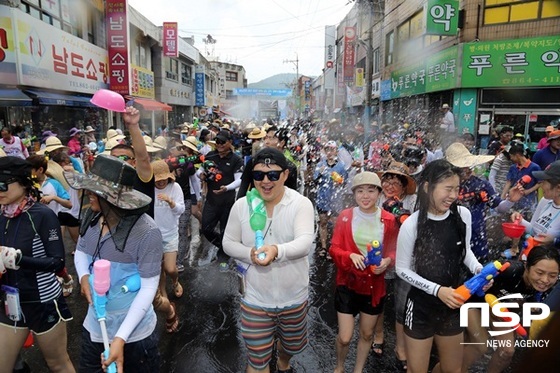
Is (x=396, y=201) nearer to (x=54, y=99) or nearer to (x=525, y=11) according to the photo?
(x=54, y=99)

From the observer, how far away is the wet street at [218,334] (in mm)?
3906

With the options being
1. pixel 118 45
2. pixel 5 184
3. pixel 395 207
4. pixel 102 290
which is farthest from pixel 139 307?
pixel 118 45

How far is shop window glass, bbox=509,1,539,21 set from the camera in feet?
44.3

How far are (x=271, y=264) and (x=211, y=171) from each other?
11.1 ft

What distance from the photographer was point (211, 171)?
241 inches

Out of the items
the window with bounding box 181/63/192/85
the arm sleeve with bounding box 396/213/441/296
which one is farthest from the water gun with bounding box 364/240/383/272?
the window with bounding box 181/63/192/85

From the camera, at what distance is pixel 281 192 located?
121 inches

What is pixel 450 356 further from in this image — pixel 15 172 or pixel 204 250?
pixel 204 250

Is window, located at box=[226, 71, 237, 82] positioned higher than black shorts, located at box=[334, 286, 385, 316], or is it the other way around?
window, located at box=[226, 71, 237, 82]

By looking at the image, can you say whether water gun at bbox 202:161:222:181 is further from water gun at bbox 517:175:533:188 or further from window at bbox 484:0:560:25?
window at bbox 484:0:560:25

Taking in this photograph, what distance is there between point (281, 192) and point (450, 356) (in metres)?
1.65

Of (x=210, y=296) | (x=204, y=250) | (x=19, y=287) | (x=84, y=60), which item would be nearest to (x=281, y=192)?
(x=19, y=287)

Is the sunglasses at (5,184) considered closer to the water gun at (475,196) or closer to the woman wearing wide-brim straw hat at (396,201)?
the woman wearing wide-brim straw hat at (396,201)

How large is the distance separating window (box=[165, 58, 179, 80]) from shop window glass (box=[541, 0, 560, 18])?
24.6 metres
